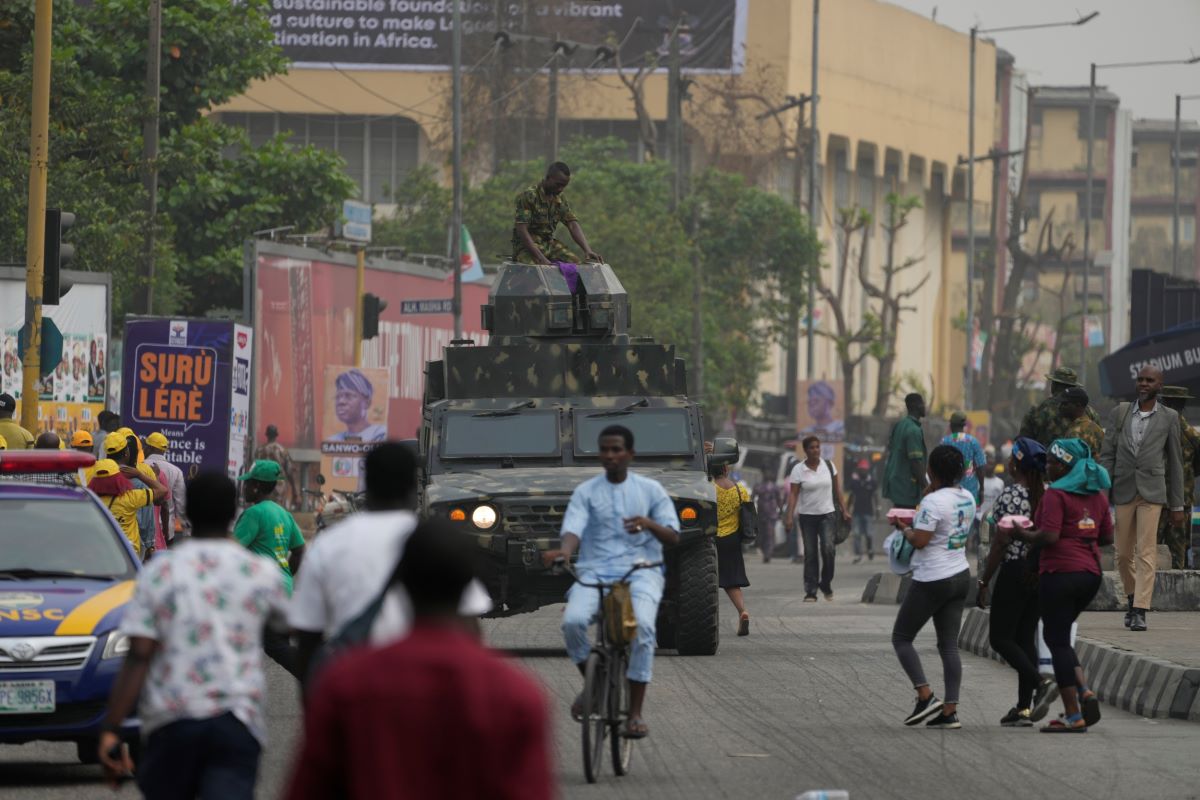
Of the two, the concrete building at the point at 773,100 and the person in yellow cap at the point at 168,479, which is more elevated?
the concrete building at the point at 773,100

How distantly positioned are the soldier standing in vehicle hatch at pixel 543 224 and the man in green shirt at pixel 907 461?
3.28m

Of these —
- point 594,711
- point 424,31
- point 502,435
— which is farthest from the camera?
point 424,31

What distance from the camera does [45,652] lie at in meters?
11.0

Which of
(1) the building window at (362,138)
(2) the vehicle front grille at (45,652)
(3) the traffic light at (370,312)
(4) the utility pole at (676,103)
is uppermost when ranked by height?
(1) the building window at (362,138)

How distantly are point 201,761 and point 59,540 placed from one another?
17.1 feet

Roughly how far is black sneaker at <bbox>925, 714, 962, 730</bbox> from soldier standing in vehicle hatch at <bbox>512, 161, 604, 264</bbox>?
8.30 m

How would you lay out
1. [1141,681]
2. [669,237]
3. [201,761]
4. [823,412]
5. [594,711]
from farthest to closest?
[669,237], [823,412], [1141,681], [594,711], [201,761]

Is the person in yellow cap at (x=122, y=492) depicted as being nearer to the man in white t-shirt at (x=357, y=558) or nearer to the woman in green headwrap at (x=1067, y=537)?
the woman in green headwrap at (x=1067, y=537)

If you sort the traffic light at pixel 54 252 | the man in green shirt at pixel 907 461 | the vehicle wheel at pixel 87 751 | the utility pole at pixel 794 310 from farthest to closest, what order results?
the utility pole at pixel 794 310
the man in green shirt at pixel 907 461
the traffic light at pixel 54 252
the vehicle wheel at pixel 87 751

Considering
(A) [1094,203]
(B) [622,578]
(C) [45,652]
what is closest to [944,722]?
(B) [622,578]

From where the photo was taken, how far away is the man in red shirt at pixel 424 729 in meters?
4.83

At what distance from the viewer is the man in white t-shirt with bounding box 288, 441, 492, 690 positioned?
765cm

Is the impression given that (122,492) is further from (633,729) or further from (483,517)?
(633,729)

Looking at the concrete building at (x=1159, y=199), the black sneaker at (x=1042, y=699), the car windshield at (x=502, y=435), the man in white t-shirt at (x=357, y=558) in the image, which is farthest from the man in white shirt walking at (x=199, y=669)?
the concrete building at (x=1159, y=199)
